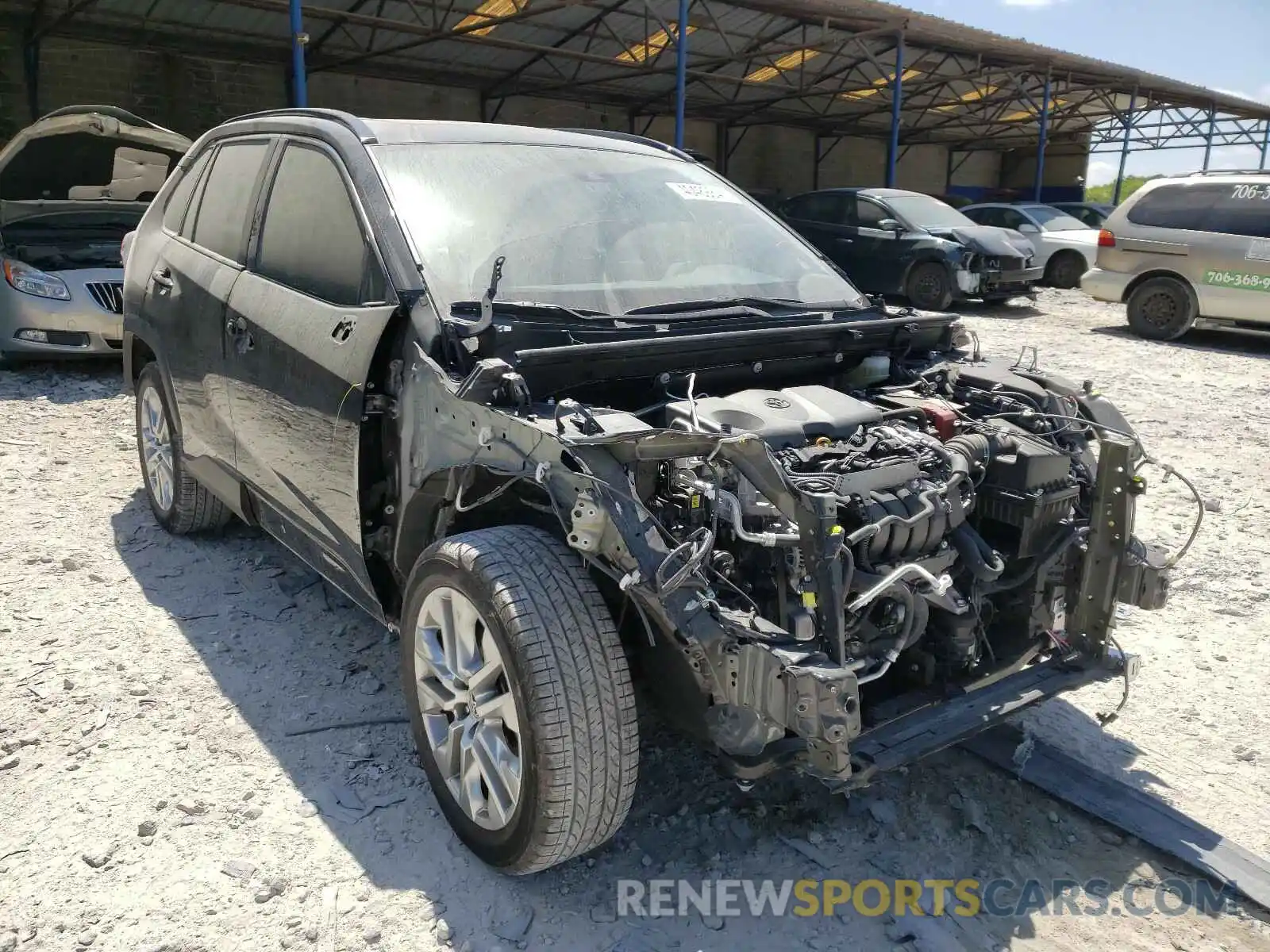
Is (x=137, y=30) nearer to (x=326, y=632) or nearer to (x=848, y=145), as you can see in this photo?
(x=326, y=632)

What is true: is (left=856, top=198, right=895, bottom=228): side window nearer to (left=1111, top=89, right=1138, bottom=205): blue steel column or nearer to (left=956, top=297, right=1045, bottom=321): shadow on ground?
(left=956, top=297, right=1045, bottom=321): shadow on ground

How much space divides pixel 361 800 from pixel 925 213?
1242 cm

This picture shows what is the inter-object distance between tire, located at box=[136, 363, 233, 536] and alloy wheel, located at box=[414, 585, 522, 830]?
2.22 metres

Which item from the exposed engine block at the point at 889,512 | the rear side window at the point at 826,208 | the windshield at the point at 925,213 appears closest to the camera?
the exposed engine block at the point at 889,512

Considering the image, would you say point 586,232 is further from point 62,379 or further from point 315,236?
point 62,379

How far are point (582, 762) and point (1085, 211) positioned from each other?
60.5 feet

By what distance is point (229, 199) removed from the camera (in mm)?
3859

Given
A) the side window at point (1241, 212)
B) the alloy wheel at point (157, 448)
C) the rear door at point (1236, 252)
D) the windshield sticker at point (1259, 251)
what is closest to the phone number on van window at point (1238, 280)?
the rear door at point (1236, 252)

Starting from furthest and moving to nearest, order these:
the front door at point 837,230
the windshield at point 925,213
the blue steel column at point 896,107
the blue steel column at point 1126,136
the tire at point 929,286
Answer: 1. the blue steel column at point 1126,136
2. the blue steel column at point 896,107
3. the front door at point 837,230
4. the windshield at point 925,213
5. the tire at point 929,286

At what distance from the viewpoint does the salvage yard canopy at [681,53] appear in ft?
45.5

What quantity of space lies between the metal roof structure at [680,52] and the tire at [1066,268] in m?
3.62

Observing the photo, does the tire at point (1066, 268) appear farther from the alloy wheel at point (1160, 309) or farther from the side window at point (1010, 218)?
the alloy wheel at point (1160, 309)

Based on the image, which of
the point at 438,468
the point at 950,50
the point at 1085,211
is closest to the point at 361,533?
the point at 438,468

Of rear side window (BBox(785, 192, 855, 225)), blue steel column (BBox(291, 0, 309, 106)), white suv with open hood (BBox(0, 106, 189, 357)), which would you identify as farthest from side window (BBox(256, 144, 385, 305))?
rear side window (BBox(785, 192, 855, 225))
